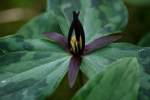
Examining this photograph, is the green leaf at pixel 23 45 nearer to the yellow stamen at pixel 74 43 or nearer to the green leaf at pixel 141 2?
the yellow stamen at pixel 74 43

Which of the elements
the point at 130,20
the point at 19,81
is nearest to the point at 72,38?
the point at 19,81

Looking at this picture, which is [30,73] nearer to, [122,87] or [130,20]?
[122,87]

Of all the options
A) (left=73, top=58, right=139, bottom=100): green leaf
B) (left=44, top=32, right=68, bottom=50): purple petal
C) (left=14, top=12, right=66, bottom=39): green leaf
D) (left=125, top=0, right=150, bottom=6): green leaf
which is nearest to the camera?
(left=73, top=58, right=139, bottom=100): green leaf

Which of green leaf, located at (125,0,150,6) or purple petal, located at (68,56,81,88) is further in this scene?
green leaf, located at (125,0,150,6)

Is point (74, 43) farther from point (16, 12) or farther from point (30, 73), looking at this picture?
point (16, 12)

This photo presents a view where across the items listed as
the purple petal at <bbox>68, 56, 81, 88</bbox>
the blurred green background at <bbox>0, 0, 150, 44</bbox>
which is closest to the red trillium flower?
the purple petal at <bbox>68, 56, 81, 88</bbox>

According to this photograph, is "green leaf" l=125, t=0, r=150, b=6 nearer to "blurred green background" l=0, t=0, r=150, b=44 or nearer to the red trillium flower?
"blurred green background" l=0, t=0, r=150, b=44

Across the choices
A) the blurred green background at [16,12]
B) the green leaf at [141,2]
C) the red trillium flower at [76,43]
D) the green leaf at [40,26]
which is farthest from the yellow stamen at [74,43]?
the blurred green background at [16,12]

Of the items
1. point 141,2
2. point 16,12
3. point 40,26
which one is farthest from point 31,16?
point 40,26
